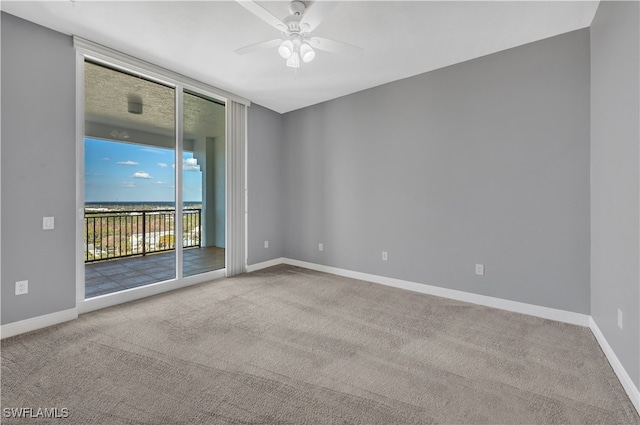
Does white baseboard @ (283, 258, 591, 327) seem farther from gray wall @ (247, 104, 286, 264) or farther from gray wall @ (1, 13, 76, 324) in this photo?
gray wall @ (1, 13, 76, 324)

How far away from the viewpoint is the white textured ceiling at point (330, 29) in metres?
2.34

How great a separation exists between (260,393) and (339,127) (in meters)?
3.73

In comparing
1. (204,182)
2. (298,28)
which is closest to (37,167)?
(298,28)

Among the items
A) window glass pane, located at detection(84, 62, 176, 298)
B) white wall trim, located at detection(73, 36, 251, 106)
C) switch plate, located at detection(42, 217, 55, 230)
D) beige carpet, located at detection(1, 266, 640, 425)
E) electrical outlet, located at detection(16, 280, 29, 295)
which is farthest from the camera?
window glass pane, located at detection(84, 62, 176, 298)

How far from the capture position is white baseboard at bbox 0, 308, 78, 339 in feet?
7.97

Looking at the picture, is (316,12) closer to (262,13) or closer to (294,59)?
(262,13)

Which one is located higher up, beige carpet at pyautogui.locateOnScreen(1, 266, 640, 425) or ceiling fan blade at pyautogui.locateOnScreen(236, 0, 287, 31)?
ceiling fan blade at pyautogui.locateOnScreen(236, 0, 287, 31)

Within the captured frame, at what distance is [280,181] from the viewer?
5.25 metres

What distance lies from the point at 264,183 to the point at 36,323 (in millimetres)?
3272

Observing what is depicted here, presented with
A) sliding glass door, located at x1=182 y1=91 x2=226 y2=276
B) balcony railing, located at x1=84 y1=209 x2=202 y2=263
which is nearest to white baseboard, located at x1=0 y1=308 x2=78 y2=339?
sliding glass door, located at x1=182 y1=91 x2=226 y2=276

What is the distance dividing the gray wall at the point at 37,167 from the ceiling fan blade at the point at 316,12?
2.46 meters

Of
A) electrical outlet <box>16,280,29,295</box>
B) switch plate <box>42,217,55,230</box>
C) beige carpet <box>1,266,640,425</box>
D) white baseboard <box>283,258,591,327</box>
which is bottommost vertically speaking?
beige carpet <box>1,266,640,425</box>

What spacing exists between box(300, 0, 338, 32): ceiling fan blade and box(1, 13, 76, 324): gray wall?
2.46 meters

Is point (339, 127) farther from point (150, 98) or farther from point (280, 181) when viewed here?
point (150, 98)
